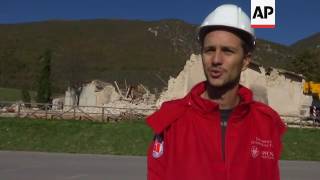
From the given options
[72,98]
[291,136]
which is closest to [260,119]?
[291,136]

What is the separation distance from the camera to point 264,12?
8.12 metres

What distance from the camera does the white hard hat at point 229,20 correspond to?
2.82 metres

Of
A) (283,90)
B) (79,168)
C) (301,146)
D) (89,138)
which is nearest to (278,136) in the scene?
(79,168)

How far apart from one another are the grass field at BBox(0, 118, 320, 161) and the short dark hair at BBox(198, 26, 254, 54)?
19768mm

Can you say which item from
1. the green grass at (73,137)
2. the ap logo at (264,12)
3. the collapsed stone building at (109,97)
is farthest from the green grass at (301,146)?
the collapsed stone building at (109,97)

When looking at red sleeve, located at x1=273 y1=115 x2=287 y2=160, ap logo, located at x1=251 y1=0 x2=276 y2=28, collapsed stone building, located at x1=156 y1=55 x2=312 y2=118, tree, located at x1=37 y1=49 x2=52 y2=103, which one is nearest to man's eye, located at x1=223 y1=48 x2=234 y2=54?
red sleeve, located at x1=273 y1=115 x2=287 y2=160

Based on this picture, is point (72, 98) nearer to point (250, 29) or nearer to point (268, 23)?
point (268, 23)

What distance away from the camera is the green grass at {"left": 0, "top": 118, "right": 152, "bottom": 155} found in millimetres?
23391

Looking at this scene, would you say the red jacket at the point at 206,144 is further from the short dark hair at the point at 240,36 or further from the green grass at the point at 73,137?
the green grass at the point at 73,137

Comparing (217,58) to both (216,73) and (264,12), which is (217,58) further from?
(264,12)

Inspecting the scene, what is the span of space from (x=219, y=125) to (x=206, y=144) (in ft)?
0.35

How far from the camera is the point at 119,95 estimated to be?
2012 inches

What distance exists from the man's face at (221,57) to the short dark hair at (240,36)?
15 mm

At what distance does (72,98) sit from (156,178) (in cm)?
5669
